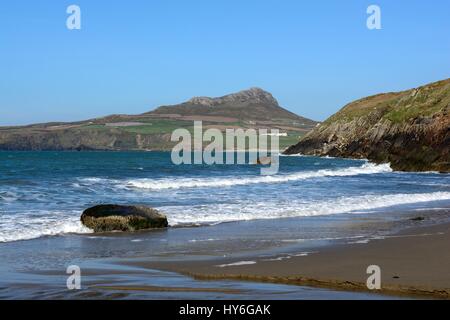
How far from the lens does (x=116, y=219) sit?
Result: 59.4 ft

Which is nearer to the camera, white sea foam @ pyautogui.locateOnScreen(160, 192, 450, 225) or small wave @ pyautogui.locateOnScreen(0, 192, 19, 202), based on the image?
white sea foam @ pyautogui.locateOnScreen(160, 192, 450, 225)

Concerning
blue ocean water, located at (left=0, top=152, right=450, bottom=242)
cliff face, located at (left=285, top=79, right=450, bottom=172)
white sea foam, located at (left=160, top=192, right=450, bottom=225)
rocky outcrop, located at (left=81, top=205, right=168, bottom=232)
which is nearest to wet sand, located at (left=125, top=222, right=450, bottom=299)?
rocky outcrop, located at (left=81, top=205, right=168, bottom=232)

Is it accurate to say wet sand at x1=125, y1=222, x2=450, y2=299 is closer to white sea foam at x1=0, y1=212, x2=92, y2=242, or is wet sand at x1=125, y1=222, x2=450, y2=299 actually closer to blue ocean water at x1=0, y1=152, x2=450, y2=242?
white sea foam at x1=0, y1=212, x2=92, y2=242

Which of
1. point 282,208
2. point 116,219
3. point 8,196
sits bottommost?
point 282,208

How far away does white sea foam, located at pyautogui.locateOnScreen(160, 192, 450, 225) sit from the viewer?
21.5 m

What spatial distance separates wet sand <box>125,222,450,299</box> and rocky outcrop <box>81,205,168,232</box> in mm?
5632

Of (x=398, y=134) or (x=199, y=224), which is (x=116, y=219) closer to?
(x=199, y=224)

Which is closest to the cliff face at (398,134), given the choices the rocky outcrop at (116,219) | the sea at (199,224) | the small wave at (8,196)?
the sea at (199,224)

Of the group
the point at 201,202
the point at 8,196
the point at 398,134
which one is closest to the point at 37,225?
the point at 201,202

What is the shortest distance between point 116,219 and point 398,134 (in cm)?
6135

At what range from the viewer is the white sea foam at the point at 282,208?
21469 millimetres

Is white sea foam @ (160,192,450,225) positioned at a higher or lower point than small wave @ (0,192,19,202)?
lower

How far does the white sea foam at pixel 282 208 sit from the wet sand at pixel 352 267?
292 inches

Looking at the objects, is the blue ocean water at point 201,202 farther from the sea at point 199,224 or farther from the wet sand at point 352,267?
the wet sand at point 352,267
